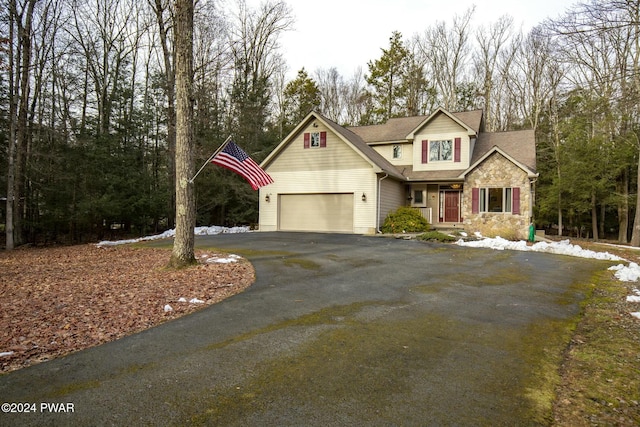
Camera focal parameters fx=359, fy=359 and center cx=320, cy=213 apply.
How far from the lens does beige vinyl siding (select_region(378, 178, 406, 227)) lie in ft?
57.9

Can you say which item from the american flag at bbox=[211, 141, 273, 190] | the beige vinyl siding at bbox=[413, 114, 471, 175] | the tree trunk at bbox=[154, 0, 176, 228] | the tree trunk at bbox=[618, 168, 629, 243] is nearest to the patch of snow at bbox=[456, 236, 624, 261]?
the beige vinyl siding at bbox=[413, 114, 471, 175]

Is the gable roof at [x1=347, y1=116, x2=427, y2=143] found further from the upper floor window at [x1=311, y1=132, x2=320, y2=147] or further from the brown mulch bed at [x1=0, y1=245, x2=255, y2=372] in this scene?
the brown mulch bed at [x1=0, y1=245, x2=255, y2=372]

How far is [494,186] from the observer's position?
17328 mm

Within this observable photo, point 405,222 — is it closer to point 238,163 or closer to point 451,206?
point 451,206

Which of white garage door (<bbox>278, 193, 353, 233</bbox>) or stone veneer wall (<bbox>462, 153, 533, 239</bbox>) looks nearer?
stone veneer wall (<bbox>462, 153, 533, 239</bbox>)

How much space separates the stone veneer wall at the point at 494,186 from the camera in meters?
16.6

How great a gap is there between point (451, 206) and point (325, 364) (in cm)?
1782

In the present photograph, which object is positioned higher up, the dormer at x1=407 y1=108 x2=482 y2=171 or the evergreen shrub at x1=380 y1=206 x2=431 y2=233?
the dormer at x1=407 y1=108 x2=482 y2=171

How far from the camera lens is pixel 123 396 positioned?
2.84 metres

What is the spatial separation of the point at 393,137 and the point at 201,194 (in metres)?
12.2

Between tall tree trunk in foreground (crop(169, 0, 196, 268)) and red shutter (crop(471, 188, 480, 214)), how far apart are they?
14.1m

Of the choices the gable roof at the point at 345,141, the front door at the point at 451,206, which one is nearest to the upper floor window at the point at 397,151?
the gable roof at the point at 345,141

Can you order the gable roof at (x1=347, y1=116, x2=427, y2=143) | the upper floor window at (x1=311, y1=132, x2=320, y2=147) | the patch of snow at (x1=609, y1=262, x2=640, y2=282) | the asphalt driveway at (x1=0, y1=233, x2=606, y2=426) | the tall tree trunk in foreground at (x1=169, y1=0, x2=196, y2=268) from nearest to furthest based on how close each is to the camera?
1. the asphalt driveway at (x1=0, y1=233, x2=606, y2=426)
2. the patch of snow at (x1=609, y1=262, x2=640, y2=282)
3. the tall tree trunk in foreground at (x1=169, y1=0, x2=196, y2=268)
4. the upper floor window at (x1=311, y1=132, x2=320, y2=147)
5. the gable roof at (x1=347, y1=116, x2=427, y2=143)

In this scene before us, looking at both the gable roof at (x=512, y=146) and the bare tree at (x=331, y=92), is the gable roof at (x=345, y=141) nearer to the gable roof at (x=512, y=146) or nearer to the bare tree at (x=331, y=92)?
the gable roof at (x=512, y=146)
